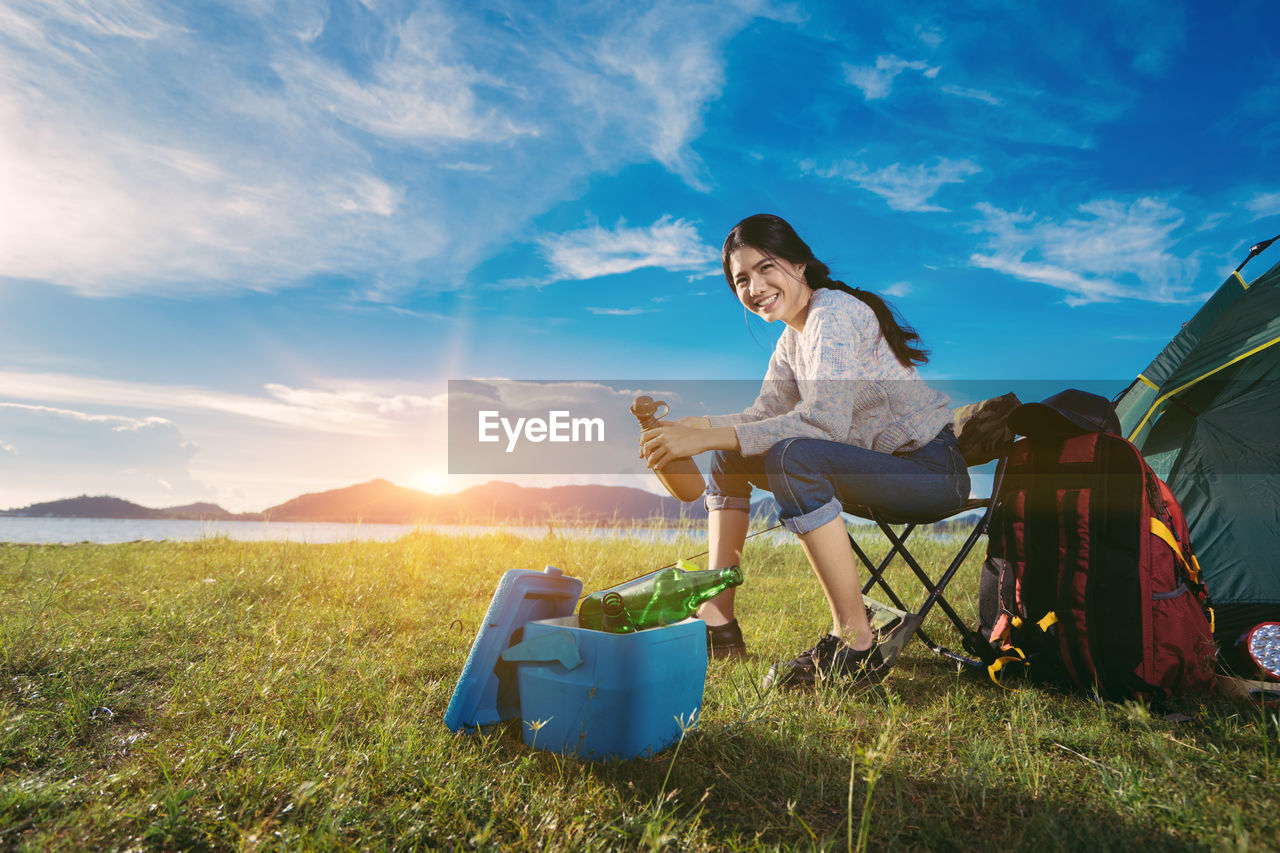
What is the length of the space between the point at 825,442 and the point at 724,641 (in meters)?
1.00

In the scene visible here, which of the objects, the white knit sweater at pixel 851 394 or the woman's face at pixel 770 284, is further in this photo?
the woman's face at pixel 770 284

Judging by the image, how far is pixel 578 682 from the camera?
1.75 metres

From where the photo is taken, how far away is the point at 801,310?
9.49ft

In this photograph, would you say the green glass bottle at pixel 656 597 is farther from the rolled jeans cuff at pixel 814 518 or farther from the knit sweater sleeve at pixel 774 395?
the knit sweater sleeve at pixel 774 395

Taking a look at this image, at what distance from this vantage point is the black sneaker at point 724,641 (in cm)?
288

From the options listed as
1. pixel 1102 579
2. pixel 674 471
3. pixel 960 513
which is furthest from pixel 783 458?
pixel 1102 579

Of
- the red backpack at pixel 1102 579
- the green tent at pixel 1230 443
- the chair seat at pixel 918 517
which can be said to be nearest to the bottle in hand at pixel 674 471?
the chair seat at pixel 918 517

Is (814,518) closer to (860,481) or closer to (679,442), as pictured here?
(860,481)

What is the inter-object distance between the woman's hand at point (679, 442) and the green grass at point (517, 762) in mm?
794

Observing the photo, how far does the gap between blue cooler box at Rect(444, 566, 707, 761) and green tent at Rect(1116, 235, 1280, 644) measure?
2592 millimetres

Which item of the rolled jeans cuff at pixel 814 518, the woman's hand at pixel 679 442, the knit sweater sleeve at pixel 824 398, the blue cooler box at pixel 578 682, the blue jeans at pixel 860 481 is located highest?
the knit sweater sleeve at pixel 824 398

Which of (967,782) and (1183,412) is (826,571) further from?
(1183,412)

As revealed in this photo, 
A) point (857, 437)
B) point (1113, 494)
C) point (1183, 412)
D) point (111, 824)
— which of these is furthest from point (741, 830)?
point (1183, 412)

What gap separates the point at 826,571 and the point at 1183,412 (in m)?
2.41
